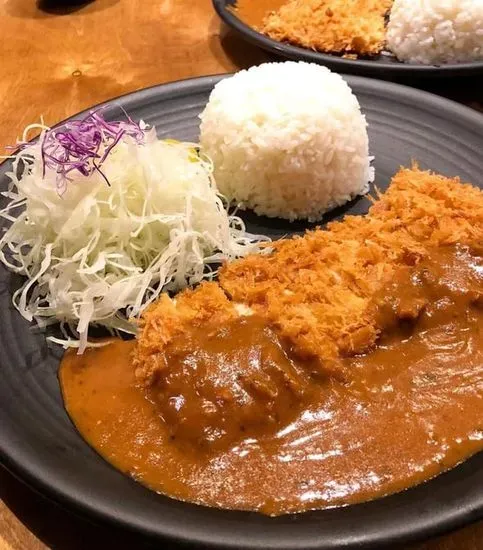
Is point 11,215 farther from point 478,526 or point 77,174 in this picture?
point 478,526

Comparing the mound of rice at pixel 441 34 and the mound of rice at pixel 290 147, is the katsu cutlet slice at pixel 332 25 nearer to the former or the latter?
the mound of rice at pixel 441 34

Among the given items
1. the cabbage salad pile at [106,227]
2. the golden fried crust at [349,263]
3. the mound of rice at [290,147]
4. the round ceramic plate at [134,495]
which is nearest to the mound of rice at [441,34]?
the mound of rice at [290,147]

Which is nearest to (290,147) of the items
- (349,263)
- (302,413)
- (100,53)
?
(349,263)

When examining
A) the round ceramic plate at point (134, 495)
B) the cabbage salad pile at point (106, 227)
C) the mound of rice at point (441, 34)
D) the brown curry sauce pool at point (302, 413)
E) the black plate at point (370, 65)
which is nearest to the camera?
the round ceramic plate at point (134, 495)

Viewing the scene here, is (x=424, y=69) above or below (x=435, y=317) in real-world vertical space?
above

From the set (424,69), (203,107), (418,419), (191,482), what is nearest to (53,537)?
(191,482)

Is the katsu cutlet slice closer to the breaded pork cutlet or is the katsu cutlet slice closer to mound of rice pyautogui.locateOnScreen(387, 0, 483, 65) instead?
mound of rice pyautogui.locateOnScreen(387, 0, 483, 65)

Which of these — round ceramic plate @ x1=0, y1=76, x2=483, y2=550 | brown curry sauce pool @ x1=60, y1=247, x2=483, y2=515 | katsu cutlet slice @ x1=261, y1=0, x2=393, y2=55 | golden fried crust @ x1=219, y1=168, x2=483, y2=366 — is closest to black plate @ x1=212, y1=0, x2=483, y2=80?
katsu cutlet slice @ x1=261, y1=0, x2=393, y2=55

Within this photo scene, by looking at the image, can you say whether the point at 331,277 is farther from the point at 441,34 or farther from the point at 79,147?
the point at 441,34
